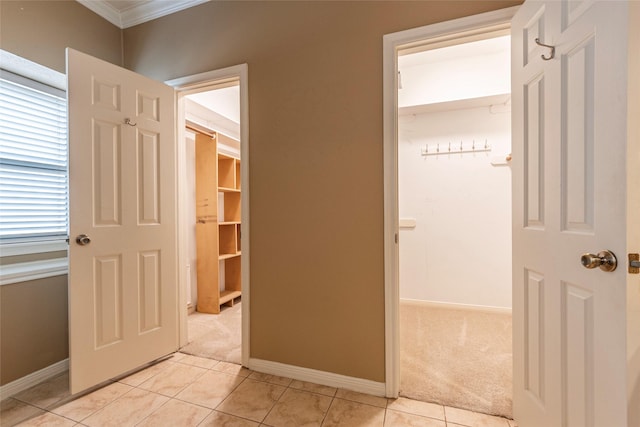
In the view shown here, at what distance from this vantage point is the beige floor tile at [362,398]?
1.57 meters

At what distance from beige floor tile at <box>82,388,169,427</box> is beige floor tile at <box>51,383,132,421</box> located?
5 centimetres

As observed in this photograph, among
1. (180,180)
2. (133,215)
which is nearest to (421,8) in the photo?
(180,180)

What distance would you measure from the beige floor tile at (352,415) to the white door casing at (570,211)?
0.72 m

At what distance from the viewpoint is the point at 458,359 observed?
2043 millimetres

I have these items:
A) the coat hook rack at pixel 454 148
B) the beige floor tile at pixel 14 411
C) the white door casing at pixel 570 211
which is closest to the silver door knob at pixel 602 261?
the white door casing at pixel 570 211

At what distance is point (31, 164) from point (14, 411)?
1.52 m

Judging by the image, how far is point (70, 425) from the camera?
141cm

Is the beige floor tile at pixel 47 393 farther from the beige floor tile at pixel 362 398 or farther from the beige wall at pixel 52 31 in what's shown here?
the beige wall at pixel 52 31

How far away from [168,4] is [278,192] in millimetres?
1774

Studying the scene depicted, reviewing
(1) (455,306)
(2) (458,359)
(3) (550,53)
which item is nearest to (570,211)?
(3) (550,53)

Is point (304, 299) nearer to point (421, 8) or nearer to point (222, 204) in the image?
point (421, 8)

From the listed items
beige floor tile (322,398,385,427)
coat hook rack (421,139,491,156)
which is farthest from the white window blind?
coat hook rack (421,139,491,156)

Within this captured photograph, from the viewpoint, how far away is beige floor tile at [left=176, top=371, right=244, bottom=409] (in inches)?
62.6

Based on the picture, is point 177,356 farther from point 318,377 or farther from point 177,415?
point 318,377
